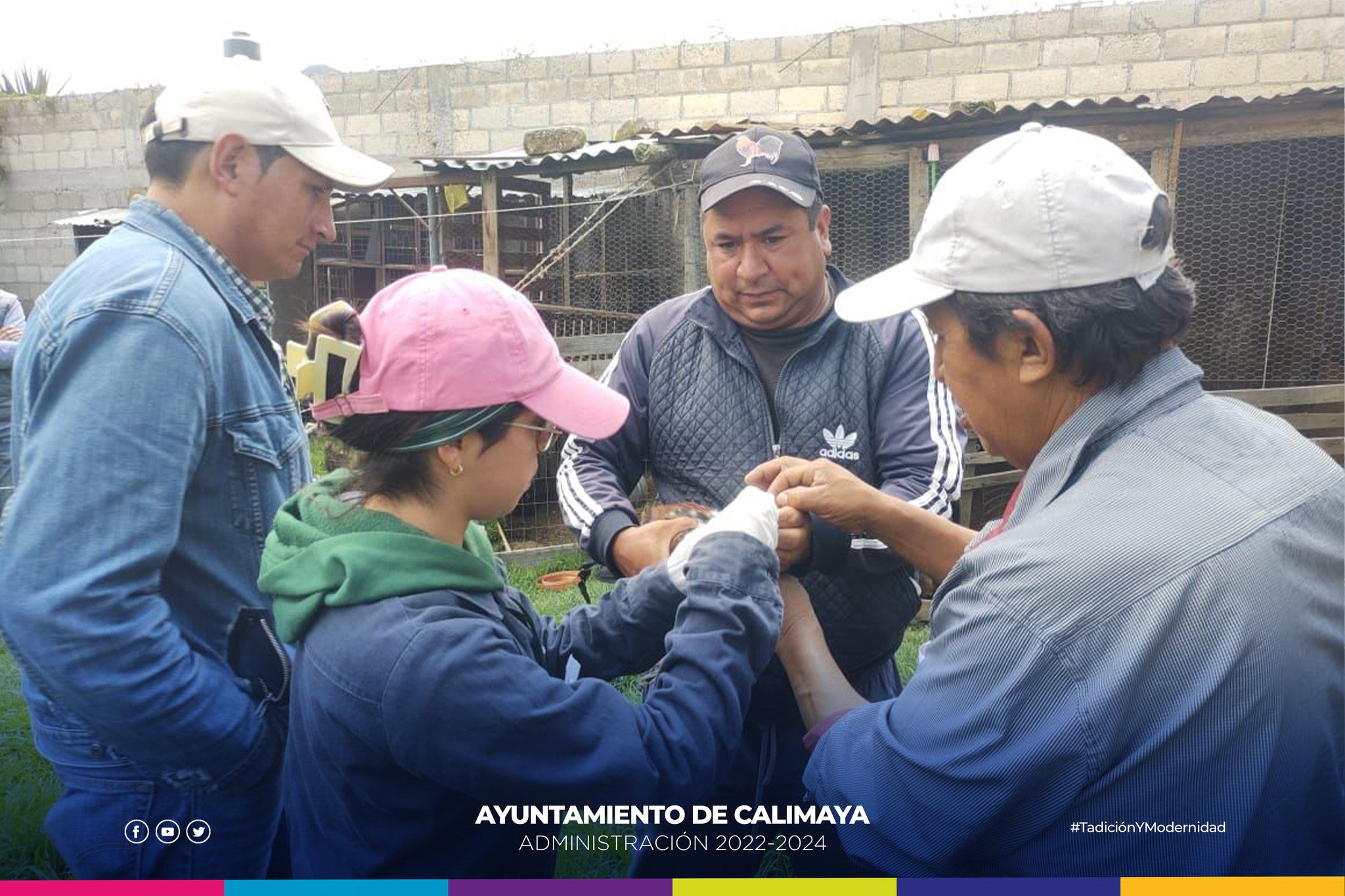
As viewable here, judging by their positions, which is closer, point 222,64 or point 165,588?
point 165,588

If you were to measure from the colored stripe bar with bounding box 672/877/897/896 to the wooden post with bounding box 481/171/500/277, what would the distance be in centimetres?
572

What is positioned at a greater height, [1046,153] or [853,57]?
[853,57]

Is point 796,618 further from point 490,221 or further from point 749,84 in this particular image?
point 749,84

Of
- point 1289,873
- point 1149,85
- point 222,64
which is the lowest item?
point 1289,873

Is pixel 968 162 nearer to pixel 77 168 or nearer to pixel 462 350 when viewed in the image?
pixel 462 350

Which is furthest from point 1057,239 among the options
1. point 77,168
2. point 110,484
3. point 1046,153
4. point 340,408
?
point 77,168

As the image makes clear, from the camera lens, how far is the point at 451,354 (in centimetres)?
136

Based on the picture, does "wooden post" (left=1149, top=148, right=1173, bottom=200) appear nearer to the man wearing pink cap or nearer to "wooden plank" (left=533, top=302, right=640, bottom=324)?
"wooden plank" (left=533, top=302, right=640, bottom=324)

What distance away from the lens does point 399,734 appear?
1.22 m

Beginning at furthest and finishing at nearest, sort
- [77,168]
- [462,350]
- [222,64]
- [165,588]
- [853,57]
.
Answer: [77,168] → [853,57] → [222,64] → [165,588] → [462,350]

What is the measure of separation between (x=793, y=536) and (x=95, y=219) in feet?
27.3

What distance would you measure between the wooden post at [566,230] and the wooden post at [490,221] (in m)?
0.66

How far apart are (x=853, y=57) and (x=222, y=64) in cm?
703

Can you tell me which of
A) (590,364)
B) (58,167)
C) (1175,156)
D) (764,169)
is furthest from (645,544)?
(58,167)
